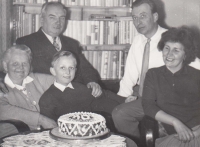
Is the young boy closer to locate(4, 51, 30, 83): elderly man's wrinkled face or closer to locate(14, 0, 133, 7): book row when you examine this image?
locate(4, 51, 30, 83): elderly man's wrinkled face

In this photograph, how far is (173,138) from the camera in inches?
79.0

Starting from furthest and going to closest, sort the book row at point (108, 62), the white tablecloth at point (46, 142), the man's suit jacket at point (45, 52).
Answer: the book row at point (108, 62) < the man's suit jacket at point (45, 52) < the white tablecloth at point (46, 142)

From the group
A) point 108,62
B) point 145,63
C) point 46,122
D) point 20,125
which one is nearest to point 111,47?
point 108,62

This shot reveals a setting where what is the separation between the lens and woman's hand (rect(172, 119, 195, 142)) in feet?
6.35

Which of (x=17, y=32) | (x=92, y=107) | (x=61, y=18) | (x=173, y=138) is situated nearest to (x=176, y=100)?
(x=173, y=138)

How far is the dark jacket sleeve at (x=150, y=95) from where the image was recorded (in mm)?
2131

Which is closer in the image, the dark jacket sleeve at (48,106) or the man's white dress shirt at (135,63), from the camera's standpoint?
the dark jacket sleeve at (48,106)

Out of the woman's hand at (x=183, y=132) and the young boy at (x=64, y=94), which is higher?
the young boy at (x=64, y=94)

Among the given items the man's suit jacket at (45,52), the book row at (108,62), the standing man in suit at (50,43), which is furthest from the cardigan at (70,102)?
the book row at (108,62)

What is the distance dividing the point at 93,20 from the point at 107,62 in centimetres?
53

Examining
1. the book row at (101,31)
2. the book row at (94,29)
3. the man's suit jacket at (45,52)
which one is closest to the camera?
the man's suit jacket at (45,52)

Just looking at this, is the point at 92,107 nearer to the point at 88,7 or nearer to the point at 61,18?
the point at 61,18

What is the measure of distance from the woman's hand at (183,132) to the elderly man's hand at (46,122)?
794 mm

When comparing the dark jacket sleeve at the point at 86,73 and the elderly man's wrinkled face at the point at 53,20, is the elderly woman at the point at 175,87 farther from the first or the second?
the elderly man's wrinkled face at the point at 53,20
